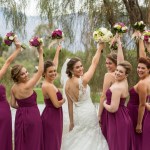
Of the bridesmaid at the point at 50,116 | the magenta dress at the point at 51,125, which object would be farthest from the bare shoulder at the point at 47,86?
the magenta dress at the point at 51,125

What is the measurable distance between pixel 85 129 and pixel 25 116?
68 cm

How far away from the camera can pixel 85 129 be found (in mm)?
6309

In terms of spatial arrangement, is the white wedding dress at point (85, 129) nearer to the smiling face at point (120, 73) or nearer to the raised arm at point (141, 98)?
the smiling face at point (120, 73)

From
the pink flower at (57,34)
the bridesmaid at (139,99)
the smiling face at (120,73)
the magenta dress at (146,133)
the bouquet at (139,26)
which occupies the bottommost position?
the magenta dress at (146,133)

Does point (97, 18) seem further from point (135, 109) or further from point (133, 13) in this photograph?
point (135, 109)

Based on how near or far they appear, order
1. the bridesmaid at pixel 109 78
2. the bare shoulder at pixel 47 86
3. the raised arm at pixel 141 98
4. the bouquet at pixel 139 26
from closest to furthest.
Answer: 1. the raised arm at pixel 141 98
2. the bare shoulder at pixel 47 86
3. the bridesmaid at pixel 109 78
4. the bouquet at pixel 139 26

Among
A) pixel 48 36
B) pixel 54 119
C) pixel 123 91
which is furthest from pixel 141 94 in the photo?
pixel 48 36

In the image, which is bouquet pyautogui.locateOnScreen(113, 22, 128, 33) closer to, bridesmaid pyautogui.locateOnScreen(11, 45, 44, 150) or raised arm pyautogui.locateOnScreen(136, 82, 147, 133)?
raised arm pyautogui.locateOnScreen(136, 82, 147, 133)

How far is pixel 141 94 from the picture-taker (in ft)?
20.1

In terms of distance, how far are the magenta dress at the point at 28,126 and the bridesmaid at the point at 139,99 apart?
1038 mm

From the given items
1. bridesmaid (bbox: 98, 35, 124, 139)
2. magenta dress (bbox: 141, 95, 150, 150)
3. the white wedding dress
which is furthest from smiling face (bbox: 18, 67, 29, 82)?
magenta dress (bbox: 141, 95, 150, 150)

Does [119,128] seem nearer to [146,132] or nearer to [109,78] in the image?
[146,132]

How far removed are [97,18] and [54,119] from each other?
2.26m

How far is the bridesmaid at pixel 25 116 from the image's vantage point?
20.2ft
